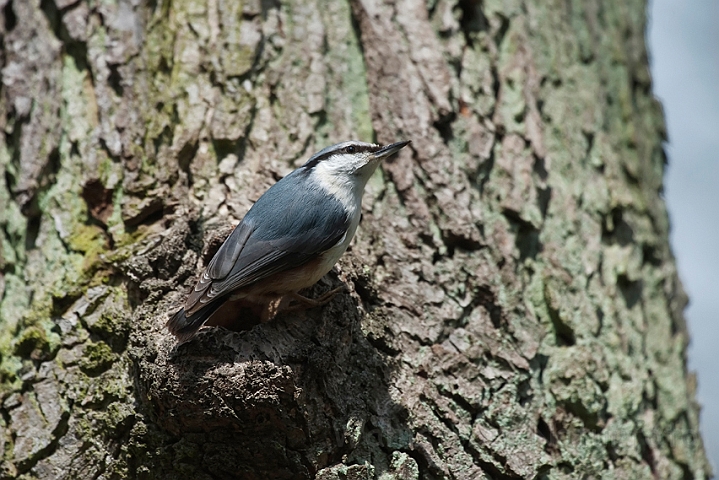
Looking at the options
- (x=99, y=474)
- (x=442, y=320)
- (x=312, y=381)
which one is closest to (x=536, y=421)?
(x=442, y=320)

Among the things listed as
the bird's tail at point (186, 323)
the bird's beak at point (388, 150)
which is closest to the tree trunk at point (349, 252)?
the bird's tail at point (186, 323)

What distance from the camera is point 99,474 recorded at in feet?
7.83

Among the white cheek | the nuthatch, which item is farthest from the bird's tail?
the white cheek

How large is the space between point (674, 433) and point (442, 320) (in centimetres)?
120

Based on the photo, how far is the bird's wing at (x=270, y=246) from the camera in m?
Answer: 2.42

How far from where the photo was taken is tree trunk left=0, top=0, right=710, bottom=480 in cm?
233

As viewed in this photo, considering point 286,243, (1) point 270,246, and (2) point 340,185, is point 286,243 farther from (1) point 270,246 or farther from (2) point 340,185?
(2) point 340,185

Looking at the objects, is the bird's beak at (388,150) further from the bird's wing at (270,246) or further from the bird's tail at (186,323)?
the bird's tail at (186,323)

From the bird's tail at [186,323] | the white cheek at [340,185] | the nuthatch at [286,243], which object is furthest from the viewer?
the white cheek at [340,185]

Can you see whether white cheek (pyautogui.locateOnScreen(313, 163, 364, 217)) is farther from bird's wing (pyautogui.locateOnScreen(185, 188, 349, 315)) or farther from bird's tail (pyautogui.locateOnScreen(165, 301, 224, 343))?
bird's tail (pyautogui.locateOnScreen(165, 301, 224, 343))

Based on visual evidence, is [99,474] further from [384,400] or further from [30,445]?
[384,400]

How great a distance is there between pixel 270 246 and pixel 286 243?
59mm

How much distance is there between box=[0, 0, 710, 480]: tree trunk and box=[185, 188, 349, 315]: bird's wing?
4.7 inches

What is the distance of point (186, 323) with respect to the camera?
7.48ft
